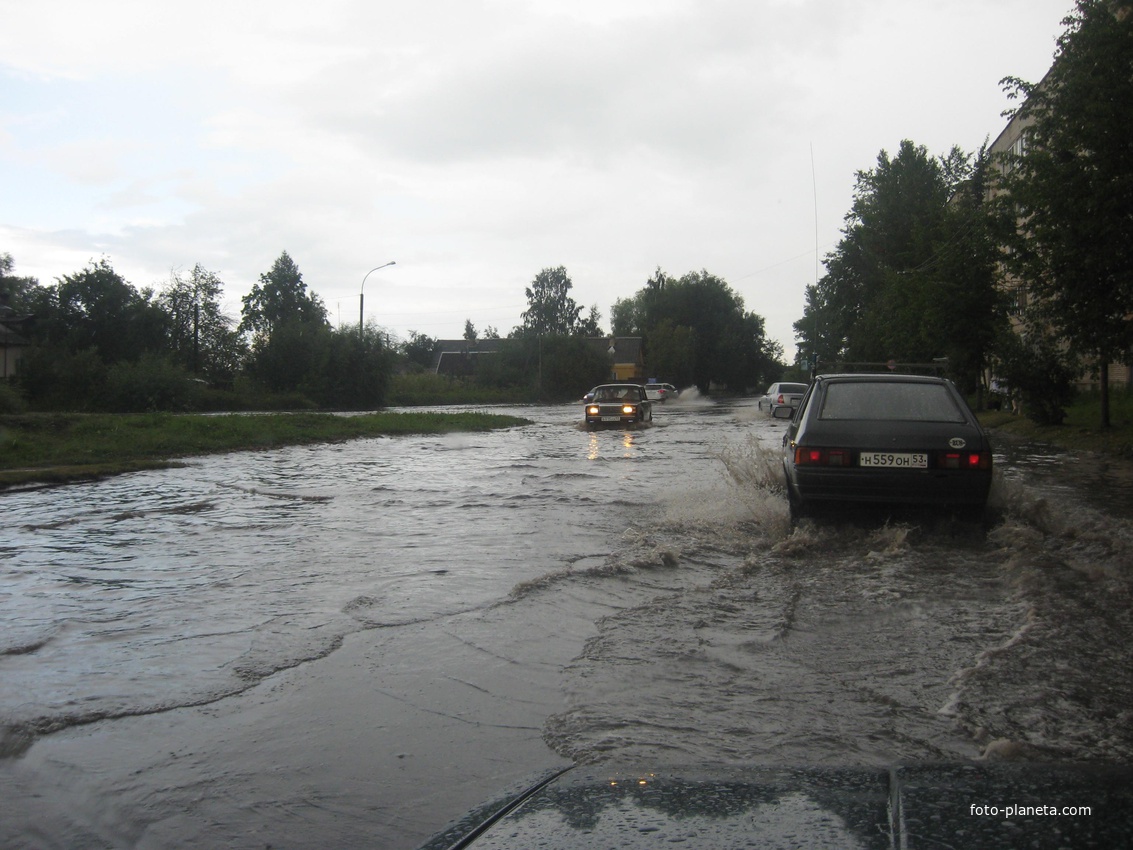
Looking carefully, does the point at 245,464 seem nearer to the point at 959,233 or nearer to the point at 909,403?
the point at 909,403

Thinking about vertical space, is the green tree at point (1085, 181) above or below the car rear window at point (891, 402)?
above

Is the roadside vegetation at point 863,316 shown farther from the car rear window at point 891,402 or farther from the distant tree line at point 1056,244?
the car rear window at point 891,402

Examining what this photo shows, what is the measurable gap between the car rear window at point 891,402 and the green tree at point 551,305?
102132 millimetres

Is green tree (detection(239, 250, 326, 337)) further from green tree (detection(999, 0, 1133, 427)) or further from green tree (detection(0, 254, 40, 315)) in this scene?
green tree (detection(999, 0, 1133, 427))

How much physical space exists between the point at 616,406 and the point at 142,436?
1479cm

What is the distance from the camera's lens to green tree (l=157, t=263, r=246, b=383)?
68938 millimetres

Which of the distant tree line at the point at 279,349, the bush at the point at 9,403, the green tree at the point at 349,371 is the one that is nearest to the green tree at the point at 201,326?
the distant tree line at the point at 279,349

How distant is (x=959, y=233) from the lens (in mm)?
34438

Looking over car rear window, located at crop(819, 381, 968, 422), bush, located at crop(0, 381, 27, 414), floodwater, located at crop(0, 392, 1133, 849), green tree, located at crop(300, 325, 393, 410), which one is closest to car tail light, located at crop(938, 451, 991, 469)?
car rear window, located at crop(819, 381, 968, 422)

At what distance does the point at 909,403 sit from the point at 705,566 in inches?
101

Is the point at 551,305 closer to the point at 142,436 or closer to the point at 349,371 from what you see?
the point at 349,371

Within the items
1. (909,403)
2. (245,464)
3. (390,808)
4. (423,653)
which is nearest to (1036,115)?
(909,403)

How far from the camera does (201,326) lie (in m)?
72.2

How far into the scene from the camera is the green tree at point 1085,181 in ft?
49.2
